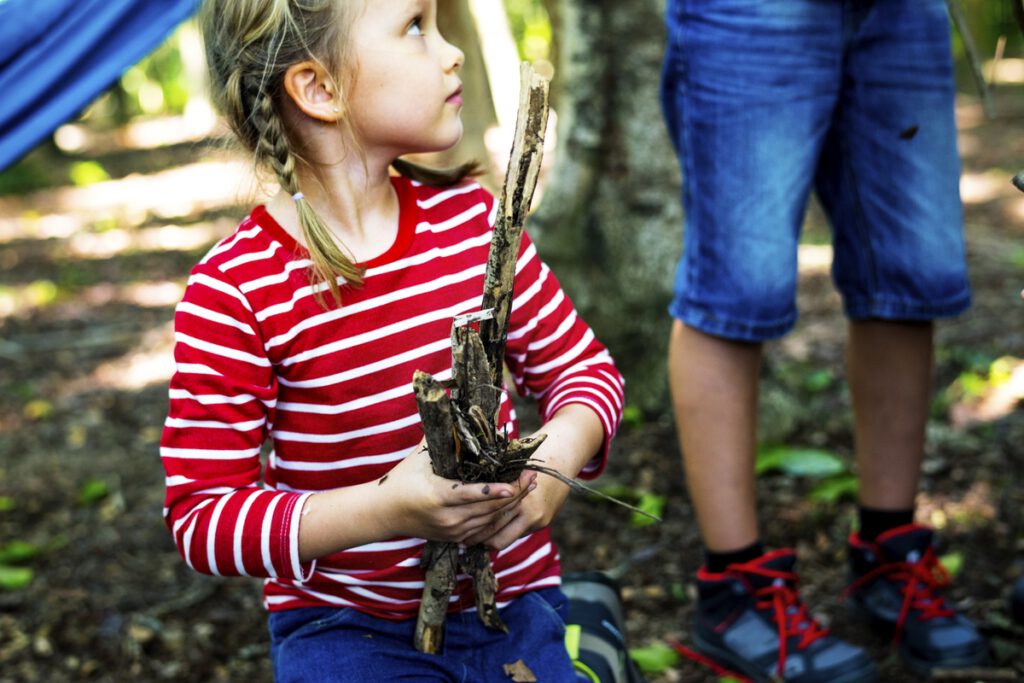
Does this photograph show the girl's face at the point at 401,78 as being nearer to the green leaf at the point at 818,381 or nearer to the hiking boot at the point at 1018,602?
the hiking boot at the point at 1018,602

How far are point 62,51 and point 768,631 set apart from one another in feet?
6.06

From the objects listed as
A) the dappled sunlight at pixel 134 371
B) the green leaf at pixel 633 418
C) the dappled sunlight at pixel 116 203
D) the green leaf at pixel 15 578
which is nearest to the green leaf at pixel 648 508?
the green leaf at pixel 633 418

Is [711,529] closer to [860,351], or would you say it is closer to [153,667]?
[860,351]

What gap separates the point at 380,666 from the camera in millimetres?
1515

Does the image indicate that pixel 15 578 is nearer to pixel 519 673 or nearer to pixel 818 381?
pixel 519 673

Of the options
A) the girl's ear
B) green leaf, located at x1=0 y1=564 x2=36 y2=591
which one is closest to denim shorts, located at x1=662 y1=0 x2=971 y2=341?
the girl's ear

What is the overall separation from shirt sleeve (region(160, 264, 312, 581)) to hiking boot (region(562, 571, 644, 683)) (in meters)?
0.47

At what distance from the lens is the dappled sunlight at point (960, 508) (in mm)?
2625

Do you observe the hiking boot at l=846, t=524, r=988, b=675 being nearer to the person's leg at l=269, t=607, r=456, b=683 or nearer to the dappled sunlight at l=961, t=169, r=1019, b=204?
the person's leg at l=269, t=607, r=456, b=683

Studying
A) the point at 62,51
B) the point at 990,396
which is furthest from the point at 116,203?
the point at 990,396

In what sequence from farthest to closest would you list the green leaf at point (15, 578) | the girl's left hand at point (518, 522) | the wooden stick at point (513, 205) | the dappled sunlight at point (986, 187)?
the dappled sunlight at point (986, 187) → the green leaf at point (15, 578) → the girl's left hand at point (518, 522) → the wooden stick at point (513, 205)

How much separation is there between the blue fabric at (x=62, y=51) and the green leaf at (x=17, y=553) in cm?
119

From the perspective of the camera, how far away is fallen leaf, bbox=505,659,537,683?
5.01 feet

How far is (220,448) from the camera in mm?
1481
